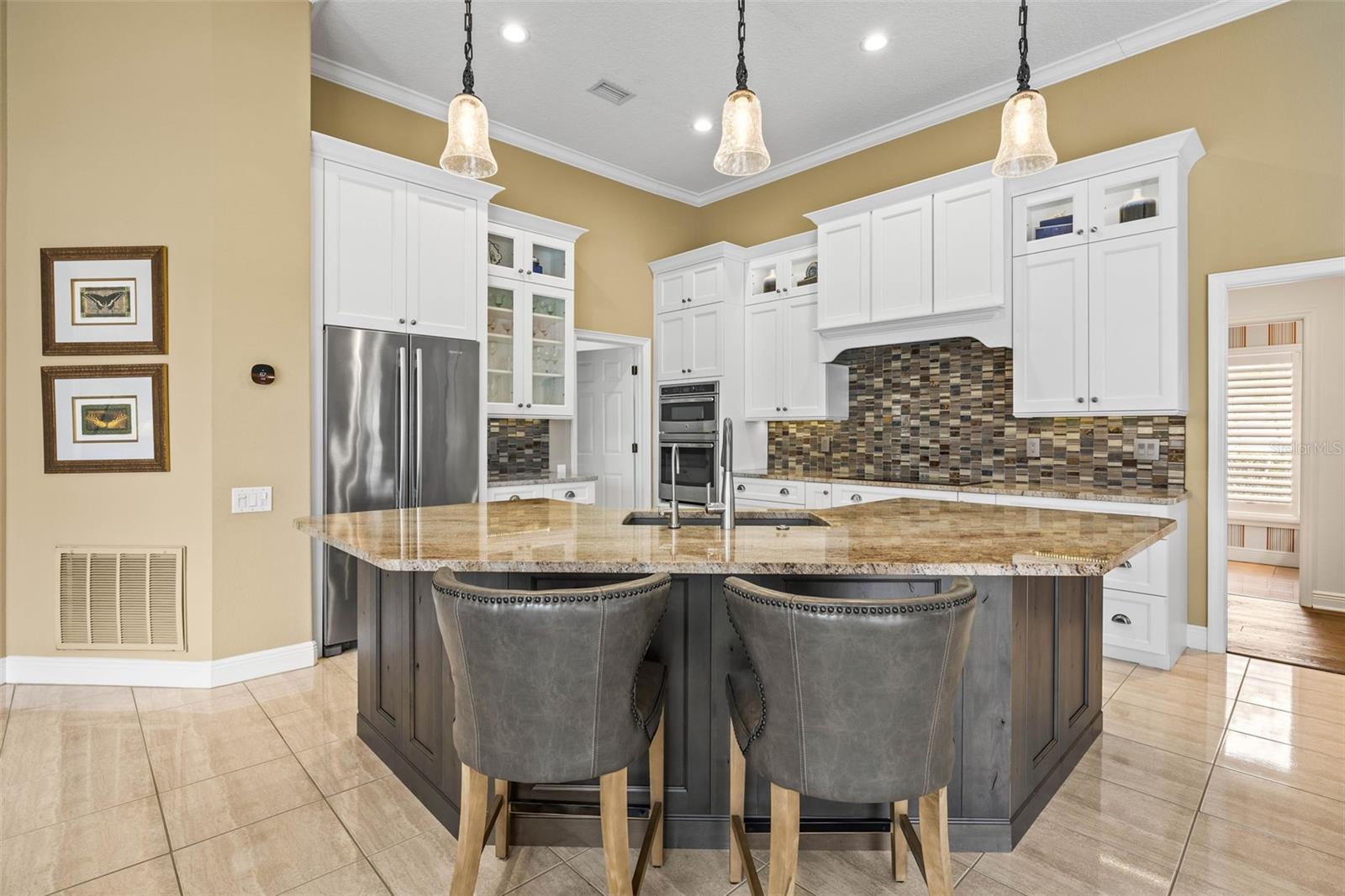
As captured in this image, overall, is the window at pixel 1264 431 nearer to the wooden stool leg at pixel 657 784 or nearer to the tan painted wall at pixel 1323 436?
the tan painted wall at pixel 1323 436

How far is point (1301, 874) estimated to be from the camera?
72.2 inches

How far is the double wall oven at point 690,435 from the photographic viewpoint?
213 inches

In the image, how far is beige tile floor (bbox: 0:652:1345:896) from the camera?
1.82 meters

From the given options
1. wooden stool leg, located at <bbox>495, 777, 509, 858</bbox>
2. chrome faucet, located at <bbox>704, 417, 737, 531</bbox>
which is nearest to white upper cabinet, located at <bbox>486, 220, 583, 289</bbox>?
chrome faucet, located at <bbox>704, 417, 737, 531</bbox>

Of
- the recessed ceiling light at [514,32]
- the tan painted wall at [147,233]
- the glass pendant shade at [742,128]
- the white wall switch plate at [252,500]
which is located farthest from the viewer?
the recessed ceiling light at [514,32]

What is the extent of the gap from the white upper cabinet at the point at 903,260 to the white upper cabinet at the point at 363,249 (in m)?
3.03

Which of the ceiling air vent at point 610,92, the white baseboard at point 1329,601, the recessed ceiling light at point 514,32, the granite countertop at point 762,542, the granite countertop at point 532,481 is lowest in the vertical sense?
the white baseboard at point 1329,601

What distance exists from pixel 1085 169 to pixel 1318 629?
3102 millimetres

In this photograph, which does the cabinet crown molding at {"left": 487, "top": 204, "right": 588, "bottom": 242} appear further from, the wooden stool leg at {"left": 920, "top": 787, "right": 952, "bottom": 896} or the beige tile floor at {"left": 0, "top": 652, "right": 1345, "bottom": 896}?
the wooden stool leg at {"left": 920, "top": 787, "right": 952, "bottom": 896}

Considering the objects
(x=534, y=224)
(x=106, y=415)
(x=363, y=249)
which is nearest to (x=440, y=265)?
(x=363, y=249)

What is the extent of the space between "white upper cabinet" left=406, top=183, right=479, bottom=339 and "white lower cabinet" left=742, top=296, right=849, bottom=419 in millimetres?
2280

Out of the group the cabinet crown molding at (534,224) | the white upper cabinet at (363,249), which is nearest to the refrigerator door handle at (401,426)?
the white upper cabinet at (363,249)

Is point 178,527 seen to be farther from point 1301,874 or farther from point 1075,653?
point 1301,874

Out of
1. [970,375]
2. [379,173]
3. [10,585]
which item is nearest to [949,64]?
[970,375]
